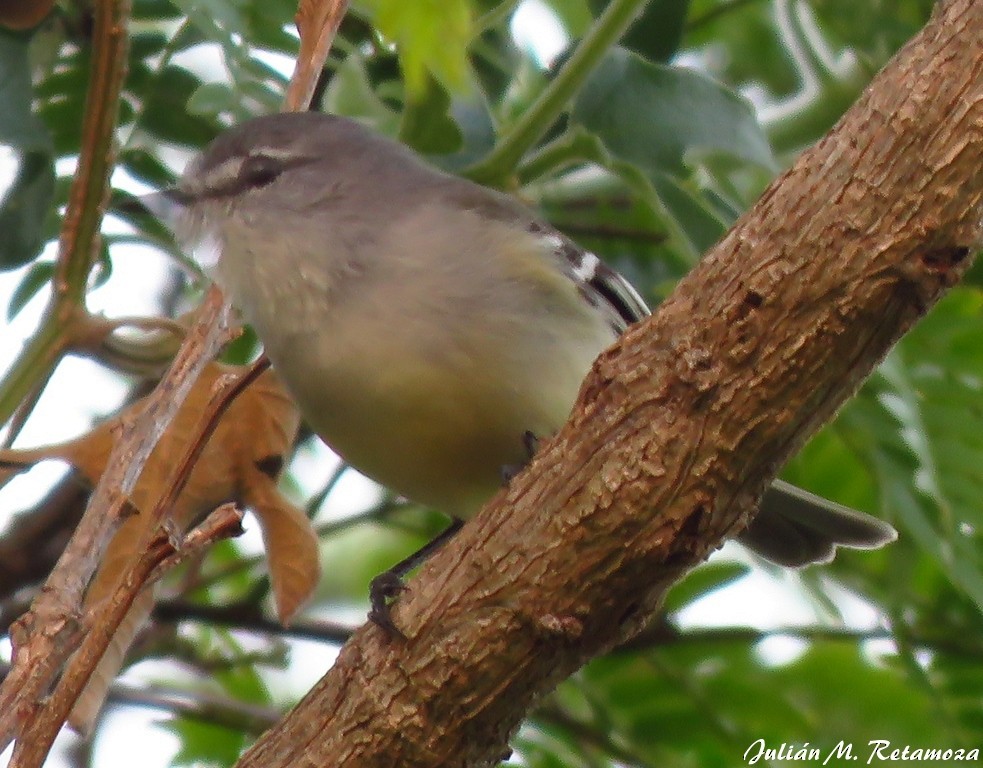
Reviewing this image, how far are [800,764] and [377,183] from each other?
156 cm

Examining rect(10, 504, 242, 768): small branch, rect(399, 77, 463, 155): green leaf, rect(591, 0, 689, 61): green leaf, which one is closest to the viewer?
rect(10, 504, 242, 768): small branch

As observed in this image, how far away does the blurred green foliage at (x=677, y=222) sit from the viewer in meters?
2.70

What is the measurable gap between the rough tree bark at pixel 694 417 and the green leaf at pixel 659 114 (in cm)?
91

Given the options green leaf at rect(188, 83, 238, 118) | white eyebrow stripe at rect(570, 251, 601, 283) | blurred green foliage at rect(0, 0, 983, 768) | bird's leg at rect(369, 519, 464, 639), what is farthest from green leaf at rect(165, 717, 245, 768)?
green leaf at rect(188, 83, 238, 118)

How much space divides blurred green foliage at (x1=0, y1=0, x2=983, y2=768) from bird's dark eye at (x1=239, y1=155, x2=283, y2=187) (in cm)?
13

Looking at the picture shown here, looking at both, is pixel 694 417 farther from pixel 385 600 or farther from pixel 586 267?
pixel 586 267

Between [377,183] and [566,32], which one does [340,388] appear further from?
[566,32]

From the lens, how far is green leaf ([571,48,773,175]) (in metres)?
2.68

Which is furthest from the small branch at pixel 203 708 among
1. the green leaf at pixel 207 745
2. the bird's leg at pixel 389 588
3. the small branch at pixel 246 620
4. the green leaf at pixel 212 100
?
the green leaf at pixel 212 100

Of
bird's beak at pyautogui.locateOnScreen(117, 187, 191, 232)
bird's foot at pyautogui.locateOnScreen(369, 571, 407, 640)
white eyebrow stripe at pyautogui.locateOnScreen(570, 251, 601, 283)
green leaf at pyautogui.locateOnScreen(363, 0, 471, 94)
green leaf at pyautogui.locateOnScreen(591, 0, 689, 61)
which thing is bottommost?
green leaf at pyautogui.locateOnScreen(363, 0, 471, 94)

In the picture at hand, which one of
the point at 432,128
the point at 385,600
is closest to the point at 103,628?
the point at 385,600

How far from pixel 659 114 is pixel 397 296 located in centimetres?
63

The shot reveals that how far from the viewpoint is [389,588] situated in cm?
232

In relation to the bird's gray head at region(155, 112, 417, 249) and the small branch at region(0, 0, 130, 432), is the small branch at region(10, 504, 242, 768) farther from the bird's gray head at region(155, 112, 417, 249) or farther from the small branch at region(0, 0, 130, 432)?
→ the bird's gray head at region(155, 112, 417, 249)
